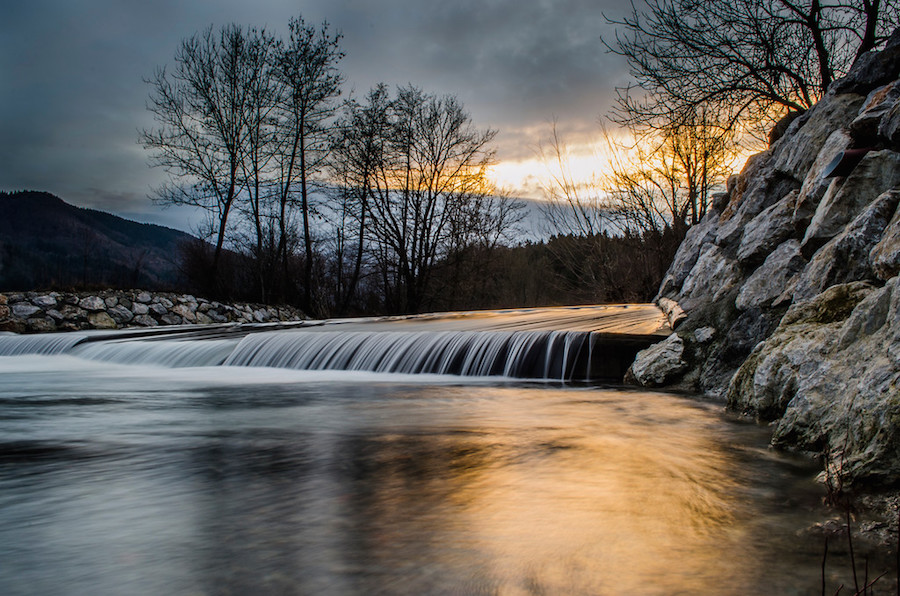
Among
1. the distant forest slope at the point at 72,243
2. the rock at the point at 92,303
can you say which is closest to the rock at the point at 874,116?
the rock at the point at 92,303

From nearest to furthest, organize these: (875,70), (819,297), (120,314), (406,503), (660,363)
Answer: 1. (406,503)
2. (819,297)
3. (660,363)
4. (875,70)
5. (120,314)

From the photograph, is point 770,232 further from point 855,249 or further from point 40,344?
point 40,344

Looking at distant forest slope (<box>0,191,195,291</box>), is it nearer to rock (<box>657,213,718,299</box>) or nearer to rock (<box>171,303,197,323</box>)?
rock (<box>171,303,197,323</box>)

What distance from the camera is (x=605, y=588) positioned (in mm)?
1544

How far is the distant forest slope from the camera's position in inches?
606

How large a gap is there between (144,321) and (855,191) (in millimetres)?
15638

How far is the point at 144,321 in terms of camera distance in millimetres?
14945

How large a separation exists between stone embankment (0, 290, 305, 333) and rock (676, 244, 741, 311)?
43.7 feet

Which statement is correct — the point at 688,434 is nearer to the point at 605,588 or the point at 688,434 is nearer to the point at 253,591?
the point at 605,588

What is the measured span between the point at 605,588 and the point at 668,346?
4.63m

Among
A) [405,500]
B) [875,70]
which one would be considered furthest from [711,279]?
[405,500]

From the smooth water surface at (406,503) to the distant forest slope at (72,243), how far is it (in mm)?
12792

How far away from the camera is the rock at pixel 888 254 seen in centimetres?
296

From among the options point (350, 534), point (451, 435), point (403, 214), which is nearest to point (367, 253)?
point (403, 214)
